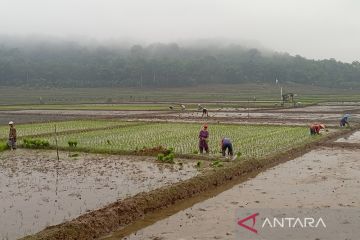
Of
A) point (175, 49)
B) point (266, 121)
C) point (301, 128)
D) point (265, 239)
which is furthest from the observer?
point (175, 49)

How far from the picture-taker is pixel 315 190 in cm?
912

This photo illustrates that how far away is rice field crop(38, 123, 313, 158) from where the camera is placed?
14.8 meters

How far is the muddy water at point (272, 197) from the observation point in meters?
6.77

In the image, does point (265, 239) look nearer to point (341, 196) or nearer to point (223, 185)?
point (341, 196)

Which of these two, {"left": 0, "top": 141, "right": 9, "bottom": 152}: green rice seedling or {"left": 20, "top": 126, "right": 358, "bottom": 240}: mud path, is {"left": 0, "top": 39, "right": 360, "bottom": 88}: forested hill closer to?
{"left": 0, "top": 141, "right": 9, "bottom": 152}: green rice seedling

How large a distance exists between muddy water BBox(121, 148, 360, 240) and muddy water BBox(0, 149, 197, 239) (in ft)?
4.81

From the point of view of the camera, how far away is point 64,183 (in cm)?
991

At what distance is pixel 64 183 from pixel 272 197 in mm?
4432

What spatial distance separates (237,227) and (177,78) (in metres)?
87.7

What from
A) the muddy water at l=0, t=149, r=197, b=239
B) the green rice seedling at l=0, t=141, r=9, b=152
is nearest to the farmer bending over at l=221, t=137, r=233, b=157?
the muddy water at l=0, t=149, r=197, b=239

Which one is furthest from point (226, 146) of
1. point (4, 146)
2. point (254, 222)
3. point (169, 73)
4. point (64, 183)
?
point (169, 73)

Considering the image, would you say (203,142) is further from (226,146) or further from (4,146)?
(4,146)

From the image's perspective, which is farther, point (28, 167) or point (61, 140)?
point (61, 140)

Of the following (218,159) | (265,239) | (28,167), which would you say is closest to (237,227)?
(265,239)
